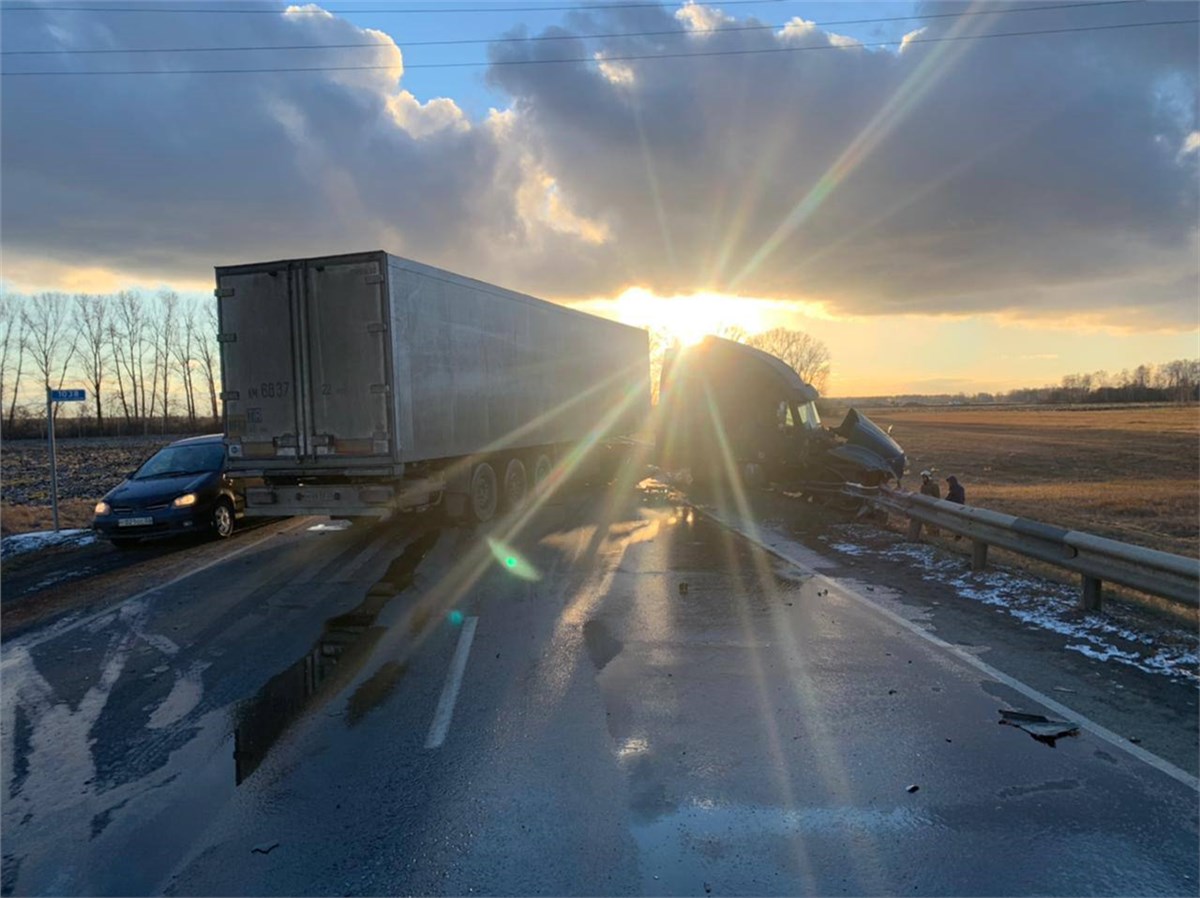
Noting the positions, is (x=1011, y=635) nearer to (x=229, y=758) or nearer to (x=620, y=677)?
(x=620, y=677)

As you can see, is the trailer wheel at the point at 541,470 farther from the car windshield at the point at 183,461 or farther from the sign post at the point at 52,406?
the sign post at the point at 52,406

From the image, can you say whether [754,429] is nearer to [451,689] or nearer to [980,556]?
[980,556]

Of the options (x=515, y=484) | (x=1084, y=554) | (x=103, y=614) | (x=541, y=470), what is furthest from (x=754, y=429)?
(x=103, y=614)

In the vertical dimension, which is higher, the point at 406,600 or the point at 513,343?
the point at 513,343

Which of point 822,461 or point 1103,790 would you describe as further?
point 822,461

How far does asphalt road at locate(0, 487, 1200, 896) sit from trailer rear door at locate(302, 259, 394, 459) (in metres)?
3.31

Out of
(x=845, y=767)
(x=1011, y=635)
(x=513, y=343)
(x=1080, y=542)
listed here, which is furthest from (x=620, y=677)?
(x=513, y=343)

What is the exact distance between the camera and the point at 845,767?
162 inches

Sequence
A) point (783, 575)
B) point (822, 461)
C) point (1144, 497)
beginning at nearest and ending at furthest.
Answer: point (783, 575), point (822, 461), point (1144, 497)

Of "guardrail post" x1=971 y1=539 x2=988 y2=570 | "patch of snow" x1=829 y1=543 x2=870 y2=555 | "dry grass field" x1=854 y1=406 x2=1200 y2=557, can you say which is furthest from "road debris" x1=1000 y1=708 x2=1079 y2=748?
"dry grass field" x1=854 y1=406 x2=1200 y2=557

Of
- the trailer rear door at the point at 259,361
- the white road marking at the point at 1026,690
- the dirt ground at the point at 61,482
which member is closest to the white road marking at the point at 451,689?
the white road marking at the point at 1026,690

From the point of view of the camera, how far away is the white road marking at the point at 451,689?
15.3 ft

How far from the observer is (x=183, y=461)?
13094 mm

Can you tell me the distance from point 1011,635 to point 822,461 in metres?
9.09
